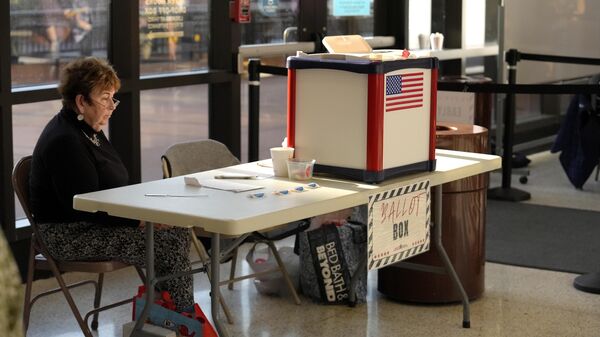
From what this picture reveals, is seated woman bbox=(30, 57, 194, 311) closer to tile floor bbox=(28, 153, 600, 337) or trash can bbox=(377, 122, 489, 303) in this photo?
tile floor bbox=(28, 153, 600, 337)

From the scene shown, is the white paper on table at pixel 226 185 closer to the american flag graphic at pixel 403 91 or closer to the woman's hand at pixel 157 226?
the woman's hand at pixel 157 226

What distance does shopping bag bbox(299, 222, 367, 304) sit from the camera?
421cm

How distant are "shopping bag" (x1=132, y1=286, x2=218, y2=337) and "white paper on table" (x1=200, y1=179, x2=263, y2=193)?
42 centimetres

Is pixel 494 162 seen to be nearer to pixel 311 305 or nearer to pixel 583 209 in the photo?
pixel 311 305

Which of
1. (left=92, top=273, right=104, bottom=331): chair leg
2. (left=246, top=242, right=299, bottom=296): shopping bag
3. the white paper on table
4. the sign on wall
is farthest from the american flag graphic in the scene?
the sign on wall

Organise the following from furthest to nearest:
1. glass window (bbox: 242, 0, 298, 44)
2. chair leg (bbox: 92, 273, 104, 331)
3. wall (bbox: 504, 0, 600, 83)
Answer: wall (bbox: 504, 0, 600, 83), glass window (bbox: 242, 0, 298, 44), chair leg (bbox: 92, 273, 104, 331)

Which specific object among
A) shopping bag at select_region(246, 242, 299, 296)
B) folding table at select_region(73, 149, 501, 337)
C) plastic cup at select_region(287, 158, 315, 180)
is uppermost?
plastic cup at select_region(287, 158, 315, 180)

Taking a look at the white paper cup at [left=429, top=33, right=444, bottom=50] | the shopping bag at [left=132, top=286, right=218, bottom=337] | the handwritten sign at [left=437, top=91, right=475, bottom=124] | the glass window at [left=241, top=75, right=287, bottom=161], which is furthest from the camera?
the white paper cup at [left=429, top=33, right=444, bottom=50]

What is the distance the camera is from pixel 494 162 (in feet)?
12.6

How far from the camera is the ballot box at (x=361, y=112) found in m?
3.23

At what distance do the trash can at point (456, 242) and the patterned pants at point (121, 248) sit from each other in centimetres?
128

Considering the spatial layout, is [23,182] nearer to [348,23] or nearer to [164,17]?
[164,17]

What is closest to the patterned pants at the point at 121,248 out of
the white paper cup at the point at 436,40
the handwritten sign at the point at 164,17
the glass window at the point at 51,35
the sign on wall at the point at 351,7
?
the glass window at the point at 51,35

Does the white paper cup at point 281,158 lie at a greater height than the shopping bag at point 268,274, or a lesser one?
greater
